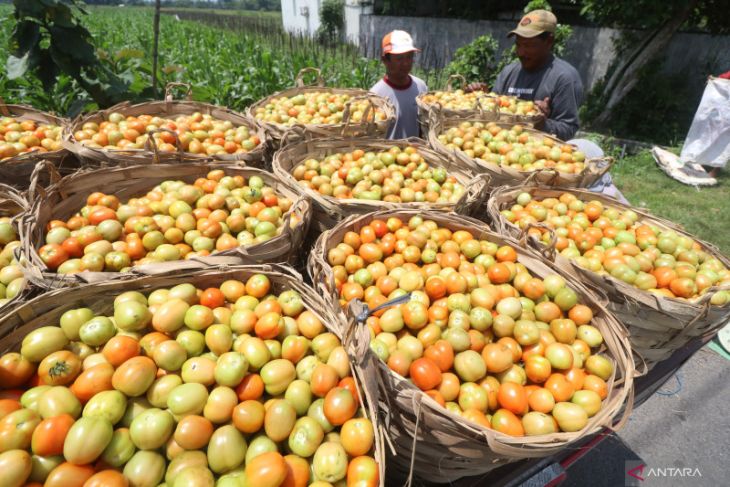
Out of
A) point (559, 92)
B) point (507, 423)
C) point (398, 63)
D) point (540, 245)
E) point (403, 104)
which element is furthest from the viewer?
point (403, 104)

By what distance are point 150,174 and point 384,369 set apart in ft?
8.64

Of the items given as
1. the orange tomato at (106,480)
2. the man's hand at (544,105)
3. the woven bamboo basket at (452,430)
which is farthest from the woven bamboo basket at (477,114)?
the orange tomato at (106,480)

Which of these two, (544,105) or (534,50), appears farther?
(544,105)

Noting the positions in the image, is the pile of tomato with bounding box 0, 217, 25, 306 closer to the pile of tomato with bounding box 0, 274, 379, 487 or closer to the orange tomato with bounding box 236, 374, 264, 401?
the pile of tomato with bounding box 0, 274, 379, 487

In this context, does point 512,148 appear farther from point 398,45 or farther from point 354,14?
point 354,14

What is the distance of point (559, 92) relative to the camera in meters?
Result: 5.08

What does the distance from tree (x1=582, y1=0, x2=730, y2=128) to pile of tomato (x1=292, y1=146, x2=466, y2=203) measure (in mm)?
8490

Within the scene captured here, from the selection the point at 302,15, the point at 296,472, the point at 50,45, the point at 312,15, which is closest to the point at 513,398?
the point at 296,472

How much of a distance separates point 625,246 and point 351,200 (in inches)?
83.7

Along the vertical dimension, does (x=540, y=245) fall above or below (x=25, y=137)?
below

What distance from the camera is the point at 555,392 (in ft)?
6.14

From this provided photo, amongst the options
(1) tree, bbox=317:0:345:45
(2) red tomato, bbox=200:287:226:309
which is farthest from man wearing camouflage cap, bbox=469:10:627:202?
(1) tree, bbox=317:0:345:45

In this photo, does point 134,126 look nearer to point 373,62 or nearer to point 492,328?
point 492,328

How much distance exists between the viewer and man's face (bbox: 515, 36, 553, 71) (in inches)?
192
